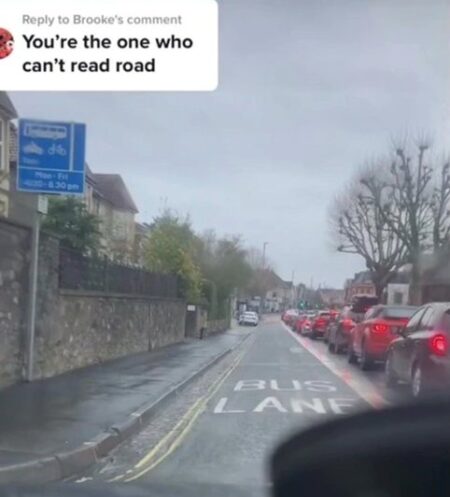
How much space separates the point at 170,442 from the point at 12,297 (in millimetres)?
4912

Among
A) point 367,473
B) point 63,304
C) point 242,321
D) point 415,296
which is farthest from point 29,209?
point 242,321

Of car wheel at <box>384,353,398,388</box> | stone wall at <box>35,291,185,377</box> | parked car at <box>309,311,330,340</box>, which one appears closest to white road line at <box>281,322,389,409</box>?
car wheel at <box>384,353,398,388</box>

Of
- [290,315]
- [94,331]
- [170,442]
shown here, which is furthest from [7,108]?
[290,315]

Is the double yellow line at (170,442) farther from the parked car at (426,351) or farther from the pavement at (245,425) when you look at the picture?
the parked car at (426,351)

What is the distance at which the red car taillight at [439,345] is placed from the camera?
1007 centimetres

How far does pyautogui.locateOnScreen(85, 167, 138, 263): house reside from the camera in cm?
2209

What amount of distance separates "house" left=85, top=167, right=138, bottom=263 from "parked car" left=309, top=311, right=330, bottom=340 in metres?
8.30

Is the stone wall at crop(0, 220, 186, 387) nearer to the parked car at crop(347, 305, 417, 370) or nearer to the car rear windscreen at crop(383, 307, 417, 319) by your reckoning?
the parked car at crop(347, 305, 417, 370)

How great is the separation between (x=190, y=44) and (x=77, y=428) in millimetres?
4117

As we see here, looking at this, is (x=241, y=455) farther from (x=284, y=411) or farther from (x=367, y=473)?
(x=367, y=473)

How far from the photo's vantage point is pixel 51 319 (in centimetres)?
1382

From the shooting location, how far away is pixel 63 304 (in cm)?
1452

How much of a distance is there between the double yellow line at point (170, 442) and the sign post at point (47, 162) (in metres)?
3.09

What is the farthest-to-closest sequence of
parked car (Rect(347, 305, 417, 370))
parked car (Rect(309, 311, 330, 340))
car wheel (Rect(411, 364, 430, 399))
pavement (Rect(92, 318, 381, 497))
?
parked car (Rect(309, 311, 330, 340)) → parked car (Rect(347, 305, 417, 370)) → car wheel (Rect(411, 364, 430, 399)) → pavement (Rect(92, 318, 381, 497))
